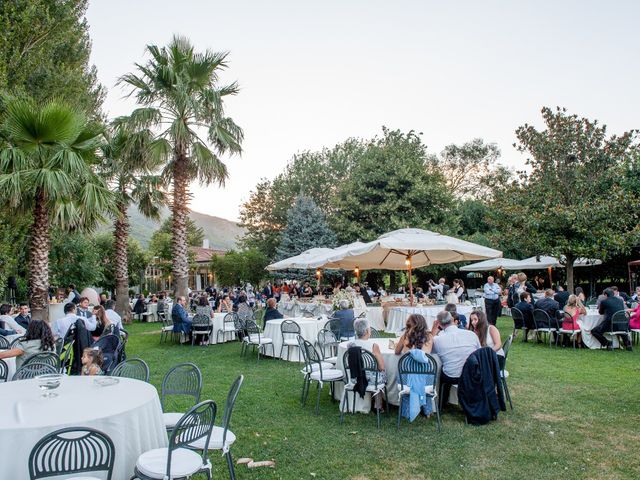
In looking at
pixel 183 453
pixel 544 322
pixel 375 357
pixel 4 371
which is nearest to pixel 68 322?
pixel 4 371

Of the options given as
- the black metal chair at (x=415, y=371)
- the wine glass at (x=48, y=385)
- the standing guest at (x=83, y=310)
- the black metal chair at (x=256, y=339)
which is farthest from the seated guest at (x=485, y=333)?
the standing guest at (x=83, y=310)

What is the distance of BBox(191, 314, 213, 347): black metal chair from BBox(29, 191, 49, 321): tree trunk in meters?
3.65

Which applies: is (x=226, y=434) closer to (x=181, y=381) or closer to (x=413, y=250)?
(x=181, y=381)

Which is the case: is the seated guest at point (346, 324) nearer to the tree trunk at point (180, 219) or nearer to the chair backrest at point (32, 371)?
the chair backrest at point (32, 371)

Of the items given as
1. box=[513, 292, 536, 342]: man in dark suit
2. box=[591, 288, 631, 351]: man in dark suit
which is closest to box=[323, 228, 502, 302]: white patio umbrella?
box=[513, 292, 536, 342]: man in dark suit

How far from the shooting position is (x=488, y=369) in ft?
19.1

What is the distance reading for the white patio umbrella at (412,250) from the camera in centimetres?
1112

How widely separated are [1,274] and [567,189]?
19346 mm

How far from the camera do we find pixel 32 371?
552 cm

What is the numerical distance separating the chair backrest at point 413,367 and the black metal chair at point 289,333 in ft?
15.3

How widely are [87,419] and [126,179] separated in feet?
54.8

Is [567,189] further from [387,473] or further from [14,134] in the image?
[14,134]

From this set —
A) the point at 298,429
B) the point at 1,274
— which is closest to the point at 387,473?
the point at 298,429

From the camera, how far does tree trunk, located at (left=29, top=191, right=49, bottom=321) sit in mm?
10320
